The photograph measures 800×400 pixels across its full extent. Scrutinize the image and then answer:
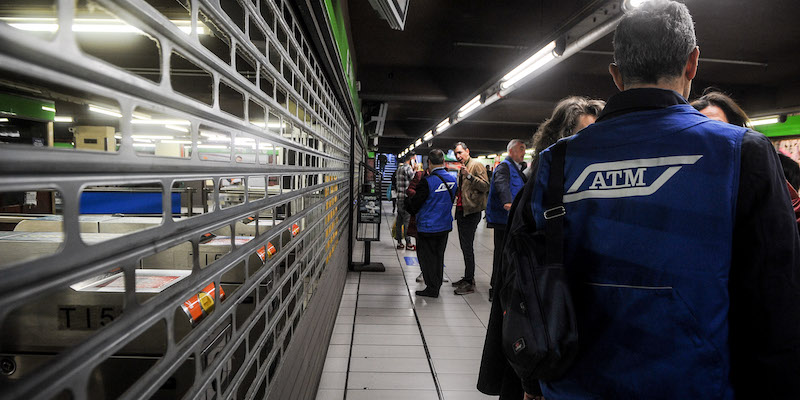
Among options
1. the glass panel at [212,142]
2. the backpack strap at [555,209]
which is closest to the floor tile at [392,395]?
the backpack strap at [555,209]

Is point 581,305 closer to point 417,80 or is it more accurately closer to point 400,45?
point 400,45

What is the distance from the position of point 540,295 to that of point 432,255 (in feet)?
11.0

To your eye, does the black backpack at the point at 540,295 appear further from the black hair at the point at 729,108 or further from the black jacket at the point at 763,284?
the black hair at the point at 729,108

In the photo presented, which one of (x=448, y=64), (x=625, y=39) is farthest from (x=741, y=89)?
(x=625, y=39)

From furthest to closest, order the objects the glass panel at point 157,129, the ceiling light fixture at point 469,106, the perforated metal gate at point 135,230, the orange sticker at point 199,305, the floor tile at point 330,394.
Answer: the ceiling light fixture at point 469,106, the floor tile at point 330,394, the orange sticker at point 199,305, the glass panel at point 157,129, the perforated metal gate at point 135,230

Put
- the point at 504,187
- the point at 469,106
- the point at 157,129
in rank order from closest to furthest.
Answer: the point at 157,129 → the point at 504,187 → the point at 469,106

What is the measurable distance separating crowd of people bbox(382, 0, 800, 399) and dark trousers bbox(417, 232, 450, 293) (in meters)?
3.23

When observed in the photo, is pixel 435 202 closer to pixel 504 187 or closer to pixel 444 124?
pixel 504 187

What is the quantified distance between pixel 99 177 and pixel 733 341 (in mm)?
1368

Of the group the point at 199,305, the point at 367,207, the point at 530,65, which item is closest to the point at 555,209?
the point at 199,305

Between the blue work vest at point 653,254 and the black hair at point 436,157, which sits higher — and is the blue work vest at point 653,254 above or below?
below

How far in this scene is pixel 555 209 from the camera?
3.60 feet

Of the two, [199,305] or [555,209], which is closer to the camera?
[199,305]

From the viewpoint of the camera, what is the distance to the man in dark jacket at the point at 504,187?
3949 mm
